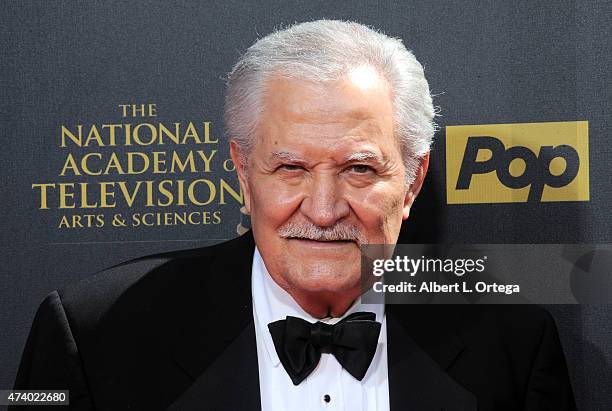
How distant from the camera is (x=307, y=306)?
171 centimetres

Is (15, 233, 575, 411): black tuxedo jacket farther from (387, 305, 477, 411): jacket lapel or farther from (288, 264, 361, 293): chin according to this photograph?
(288, 264, 361, 293): chin

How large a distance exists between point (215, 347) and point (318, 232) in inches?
13.0

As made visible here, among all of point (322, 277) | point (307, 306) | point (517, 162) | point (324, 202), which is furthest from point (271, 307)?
point (517, 162)

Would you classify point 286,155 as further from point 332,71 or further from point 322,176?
point 332,71

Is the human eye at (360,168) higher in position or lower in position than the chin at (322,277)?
higher

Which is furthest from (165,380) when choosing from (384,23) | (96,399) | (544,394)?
(384,23)

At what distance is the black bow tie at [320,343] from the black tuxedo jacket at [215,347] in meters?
0.07

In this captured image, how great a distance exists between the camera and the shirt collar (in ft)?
5.63

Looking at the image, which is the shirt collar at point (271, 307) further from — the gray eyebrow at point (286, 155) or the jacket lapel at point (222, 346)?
the gray eyebrow at point (286, 155)

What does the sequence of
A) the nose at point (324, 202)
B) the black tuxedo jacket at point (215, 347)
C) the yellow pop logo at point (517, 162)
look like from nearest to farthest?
the nose at point (324, 202), the black tuxedo jacket at point (215, 347), the yellow pop logo at point (517, 162)

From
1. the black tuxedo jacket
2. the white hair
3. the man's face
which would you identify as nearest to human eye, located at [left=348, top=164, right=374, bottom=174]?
the man's face

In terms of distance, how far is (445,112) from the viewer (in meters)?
1.90

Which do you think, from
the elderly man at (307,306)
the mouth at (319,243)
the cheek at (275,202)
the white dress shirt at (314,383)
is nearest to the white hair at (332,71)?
the elderly man at (307,306)

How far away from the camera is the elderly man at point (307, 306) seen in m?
1.60
